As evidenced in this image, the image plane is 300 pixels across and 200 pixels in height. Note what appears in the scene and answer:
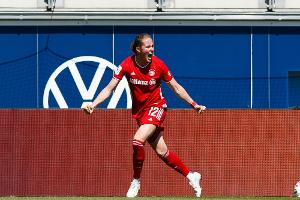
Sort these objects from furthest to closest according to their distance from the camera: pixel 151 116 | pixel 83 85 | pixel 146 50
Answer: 1. pixel 83 85
2. pixel 151 116
3. pixel 146 50

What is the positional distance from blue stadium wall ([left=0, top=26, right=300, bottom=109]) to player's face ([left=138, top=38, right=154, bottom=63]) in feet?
35.8

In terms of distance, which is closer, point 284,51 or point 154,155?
point 154,155

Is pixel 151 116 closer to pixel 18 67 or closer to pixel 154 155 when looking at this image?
pixel 154 155

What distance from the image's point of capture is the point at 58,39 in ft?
73.9

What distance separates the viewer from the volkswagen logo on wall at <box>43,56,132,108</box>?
2223cm

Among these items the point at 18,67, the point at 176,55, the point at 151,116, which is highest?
the point at 176,55

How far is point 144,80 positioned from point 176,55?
38.1 feet

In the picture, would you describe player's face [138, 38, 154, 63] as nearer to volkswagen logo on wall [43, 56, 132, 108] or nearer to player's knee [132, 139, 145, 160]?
player's knee [132, 139, 145, 160]

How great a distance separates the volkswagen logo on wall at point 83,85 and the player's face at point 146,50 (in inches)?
435

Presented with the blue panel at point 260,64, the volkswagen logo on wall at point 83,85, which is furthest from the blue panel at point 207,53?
the volkswagen logo on wall at point 83,85

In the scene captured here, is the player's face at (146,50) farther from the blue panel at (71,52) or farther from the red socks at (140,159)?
the blue panel at (71,52)

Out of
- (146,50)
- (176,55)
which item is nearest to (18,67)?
(176,55)

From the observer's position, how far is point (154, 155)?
16.4 metres

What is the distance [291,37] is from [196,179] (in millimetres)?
11537
